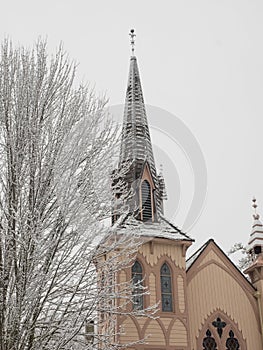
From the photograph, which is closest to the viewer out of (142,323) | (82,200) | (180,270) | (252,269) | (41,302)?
(41,302)

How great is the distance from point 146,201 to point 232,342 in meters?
4.91

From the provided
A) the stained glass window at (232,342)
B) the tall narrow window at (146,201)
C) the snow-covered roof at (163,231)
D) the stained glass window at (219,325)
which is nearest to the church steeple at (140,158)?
the tall narrow window at (146,201)

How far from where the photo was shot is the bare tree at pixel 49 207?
6.90 metres

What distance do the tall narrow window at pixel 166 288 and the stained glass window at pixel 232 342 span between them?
2077mm

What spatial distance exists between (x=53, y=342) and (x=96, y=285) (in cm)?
101

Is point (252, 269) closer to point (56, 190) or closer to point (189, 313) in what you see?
point (189, 313)

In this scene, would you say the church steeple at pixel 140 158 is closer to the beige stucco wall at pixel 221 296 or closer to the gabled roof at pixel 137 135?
the gabled roof at pixel 137 135

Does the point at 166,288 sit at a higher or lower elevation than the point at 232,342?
higher

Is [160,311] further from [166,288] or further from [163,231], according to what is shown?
[163,231]

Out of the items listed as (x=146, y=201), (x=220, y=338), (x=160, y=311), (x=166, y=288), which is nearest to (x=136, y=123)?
(x=146, y=201)

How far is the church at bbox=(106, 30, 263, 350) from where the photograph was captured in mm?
14477

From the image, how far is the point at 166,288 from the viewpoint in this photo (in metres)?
15.1

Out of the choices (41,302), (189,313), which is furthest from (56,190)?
(189,313)

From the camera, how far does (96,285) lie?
7.83 m
